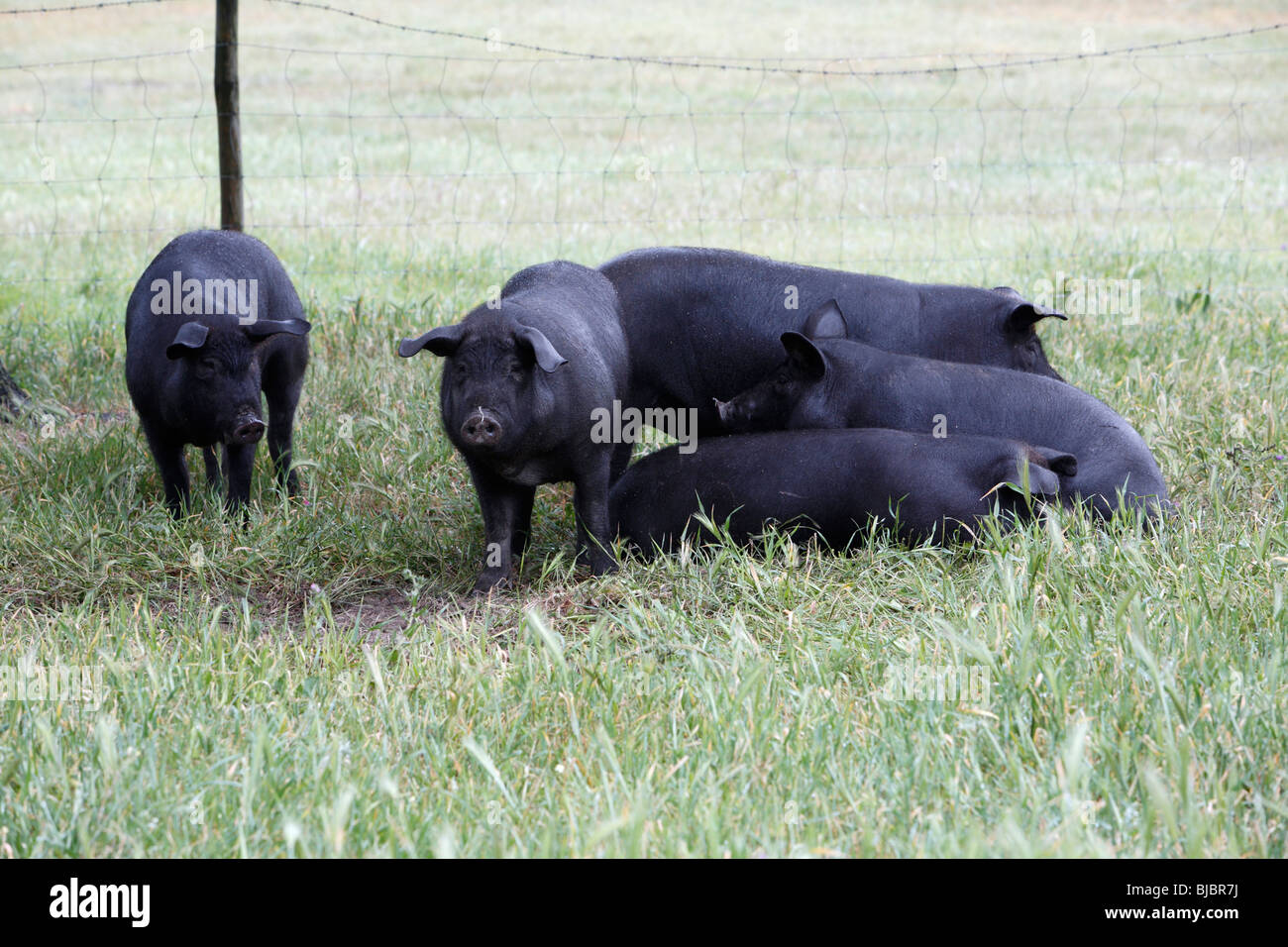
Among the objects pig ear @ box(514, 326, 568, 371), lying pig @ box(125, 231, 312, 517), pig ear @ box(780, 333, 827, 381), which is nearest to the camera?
pig ear @ box(514, 326, 568, 371)

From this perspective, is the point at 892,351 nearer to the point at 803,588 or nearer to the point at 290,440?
the point at 803,588

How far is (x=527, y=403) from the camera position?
393 cm

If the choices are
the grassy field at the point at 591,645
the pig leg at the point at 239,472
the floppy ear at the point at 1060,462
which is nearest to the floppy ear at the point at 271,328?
the pig leg at the point at 239,472

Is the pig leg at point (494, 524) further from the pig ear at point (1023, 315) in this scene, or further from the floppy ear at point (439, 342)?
the pig ear at point (1023, 315)

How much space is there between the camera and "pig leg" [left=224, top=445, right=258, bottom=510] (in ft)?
15.3

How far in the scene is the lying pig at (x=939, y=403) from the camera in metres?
4.52

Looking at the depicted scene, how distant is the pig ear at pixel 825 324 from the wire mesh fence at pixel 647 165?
6.65 ft

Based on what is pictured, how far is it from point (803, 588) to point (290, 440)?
7.63ft

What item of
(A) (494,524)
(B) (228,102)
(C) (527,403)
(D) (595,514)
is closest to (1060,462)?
(D) (595,514)

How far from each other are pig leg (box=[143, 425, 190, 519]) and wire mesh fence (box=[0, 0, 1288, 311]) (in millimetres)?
2025

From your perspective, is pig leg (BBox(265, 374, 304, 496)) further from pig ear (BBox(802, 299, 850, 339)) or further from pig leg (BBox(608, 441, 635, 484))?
pig ear (BBox(802, 299, 850, 339))

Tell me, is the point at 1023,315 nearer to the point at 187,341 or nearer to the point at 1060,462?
the point at 1060,462

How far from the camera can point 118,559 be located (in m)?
4.20

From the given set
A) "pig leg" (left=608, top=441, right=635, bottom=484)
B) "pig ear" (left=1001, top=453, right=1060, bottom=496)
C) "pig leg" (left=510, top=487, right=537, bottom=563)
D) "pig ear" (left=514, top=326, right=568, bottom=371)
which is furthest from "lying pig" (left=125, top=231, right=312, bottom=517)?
"pig ear" (left=1001, top=453, right=1060, bottom=496)
